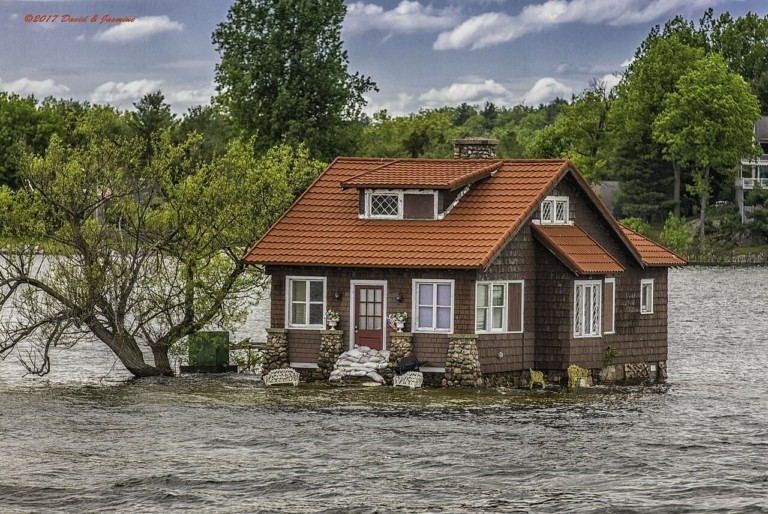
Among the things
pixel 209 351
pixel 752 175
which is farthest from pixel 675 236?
pixel 209 351

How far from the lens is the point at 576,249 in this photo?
43.6m

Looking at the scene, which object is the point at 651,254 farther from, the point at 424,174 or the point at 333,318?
the point at 333,318

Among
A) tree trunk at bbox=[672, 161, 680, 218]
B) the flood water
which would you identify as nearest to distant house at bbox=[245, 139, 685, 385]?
the flood water

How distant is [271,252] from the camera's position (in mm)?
43094

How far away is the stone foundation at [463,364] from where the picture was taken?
4119 centimetres

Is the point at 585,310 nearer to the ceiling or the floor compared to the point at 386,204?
nearer to the floor

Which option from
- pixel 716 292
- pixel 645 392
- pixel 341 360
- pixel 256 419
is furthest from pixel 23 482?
pixel 716 292

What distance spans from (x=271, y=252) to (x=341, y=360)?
3406 mm

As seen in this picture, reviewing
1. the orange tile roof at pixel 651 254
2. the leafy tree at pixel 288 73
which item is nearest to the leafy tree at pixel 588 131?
the leafy tree at pixel 288 73

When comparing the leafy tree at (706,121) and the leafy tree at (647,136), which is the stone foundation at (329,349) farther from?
the leafy tree at (647,136)

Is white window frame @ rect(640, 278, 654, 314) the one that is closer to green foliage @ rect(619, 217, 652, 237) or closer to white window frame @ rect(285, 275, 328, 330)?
white window frame @ rect(285, 275, 328, 330)

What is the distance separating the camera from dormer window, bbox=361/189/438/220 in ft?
144

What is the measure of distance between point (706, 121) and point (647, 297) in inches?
3185

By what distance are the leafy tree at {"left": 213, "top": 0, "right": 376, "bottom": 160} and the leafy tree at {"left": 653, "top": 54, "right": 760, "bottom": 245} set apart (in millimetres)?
28576
